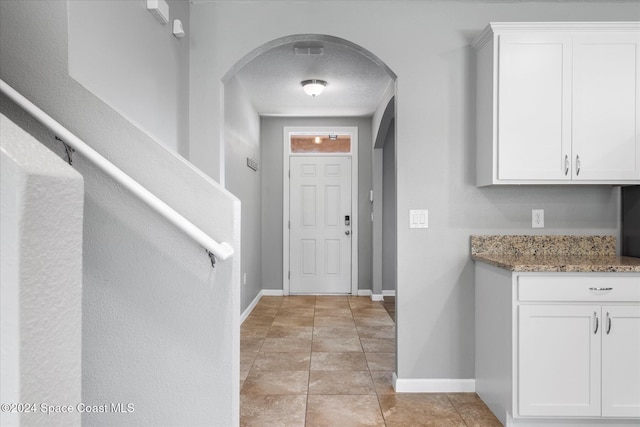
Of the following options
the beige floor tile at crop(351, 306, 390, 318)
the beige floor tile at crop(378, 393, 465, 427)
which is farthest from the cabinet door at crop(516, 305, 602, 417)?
the beige floor tile at crop(351, 306, 390, 318)

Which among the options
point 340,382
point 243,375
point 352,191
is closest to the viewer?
point 340,382

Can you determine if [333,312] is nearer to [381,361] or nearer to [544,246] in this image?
[381,361]

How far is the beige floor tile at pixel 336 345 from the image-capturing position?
3.48m

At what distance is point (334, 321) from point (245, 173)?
189 cm

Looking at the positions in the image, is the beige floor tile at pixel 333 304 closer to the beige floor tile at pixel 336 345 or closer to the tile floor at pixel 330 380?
the tile floor at pixel 330 380

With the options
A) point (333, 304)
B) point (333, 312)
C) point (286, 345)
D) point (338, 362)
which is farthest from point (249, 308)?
point (338, 362)

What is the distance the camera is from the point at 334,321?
4.43 metres

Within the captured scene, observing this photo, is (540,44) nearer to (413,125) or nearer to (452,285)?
(413,125)

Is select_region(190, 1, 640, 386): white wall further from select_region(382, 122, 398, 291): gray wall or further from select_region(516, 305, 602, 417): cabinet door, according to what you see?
select_region(382, 122, 398, 291): gray wall

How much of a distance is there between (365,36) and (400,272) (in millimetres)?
1487

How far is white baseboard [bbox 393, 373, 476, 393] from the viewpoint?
261 centimetres

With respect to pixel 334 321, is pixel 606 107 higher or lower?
higher

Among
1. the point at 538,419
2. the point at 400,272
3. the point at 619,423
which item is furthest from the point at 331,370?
the point at 619,423

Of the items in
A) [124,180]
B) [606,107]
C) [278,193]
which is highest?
[606,107]
